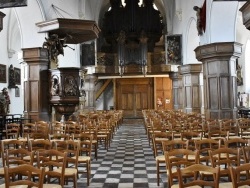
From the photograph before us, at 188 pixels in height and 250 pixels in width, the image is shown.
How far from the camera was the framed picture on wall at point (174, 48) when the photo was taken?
71.7 feet

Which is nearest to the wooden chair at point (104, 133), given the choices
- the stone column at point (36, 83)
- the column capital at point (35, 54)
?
the stone column at point (36, 83)

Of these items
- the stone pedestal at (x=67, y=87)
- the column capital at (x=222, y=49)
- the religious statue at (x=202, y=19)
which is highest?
the religious statue at (x=202, y=19)

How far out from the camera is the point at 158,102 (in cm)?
2964

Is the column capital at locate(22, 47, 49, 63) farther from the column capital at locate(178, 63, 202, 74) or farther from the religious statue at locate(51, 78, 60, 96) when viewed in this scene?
the column capital at locate(178, 63, 202, 74)

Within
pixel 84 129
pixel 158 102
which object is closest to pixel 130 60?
pixel 158 102

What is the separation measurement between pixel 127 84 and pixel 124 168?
885 inches

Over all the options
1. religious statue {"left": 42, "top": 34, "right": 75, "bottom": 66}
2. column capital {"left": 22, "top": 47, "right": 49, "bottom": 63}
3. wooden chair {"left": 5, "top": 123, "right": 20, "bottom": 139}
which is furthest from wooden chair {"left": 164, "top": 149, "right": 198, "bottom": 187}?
column capital {"left": 22, "top": 47, "right": 49, "bottom": 63}

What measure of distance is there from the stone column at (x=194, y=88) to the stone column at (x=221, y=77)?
22.8 ft

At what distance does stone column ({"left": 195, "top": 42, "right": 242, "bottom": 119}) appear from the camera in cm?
1256

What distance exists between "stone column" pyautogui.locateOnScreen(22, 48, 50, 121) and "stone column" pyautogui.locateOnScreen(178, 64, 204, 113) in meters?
9.60

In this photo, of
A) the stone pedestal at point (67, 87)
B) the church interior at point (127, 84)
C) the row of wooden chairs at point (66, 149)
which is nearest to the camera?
the row of wooden chairs at point (66, 149)

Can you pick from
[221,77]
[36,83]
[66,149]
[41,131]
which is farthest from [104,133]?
[221,77]

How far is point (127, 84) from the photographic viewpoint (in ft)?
98.5

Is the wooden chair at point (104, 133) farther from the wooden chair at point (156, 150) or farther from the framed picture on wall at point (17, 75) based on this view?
the framed picture on wall at point (17, 75)
